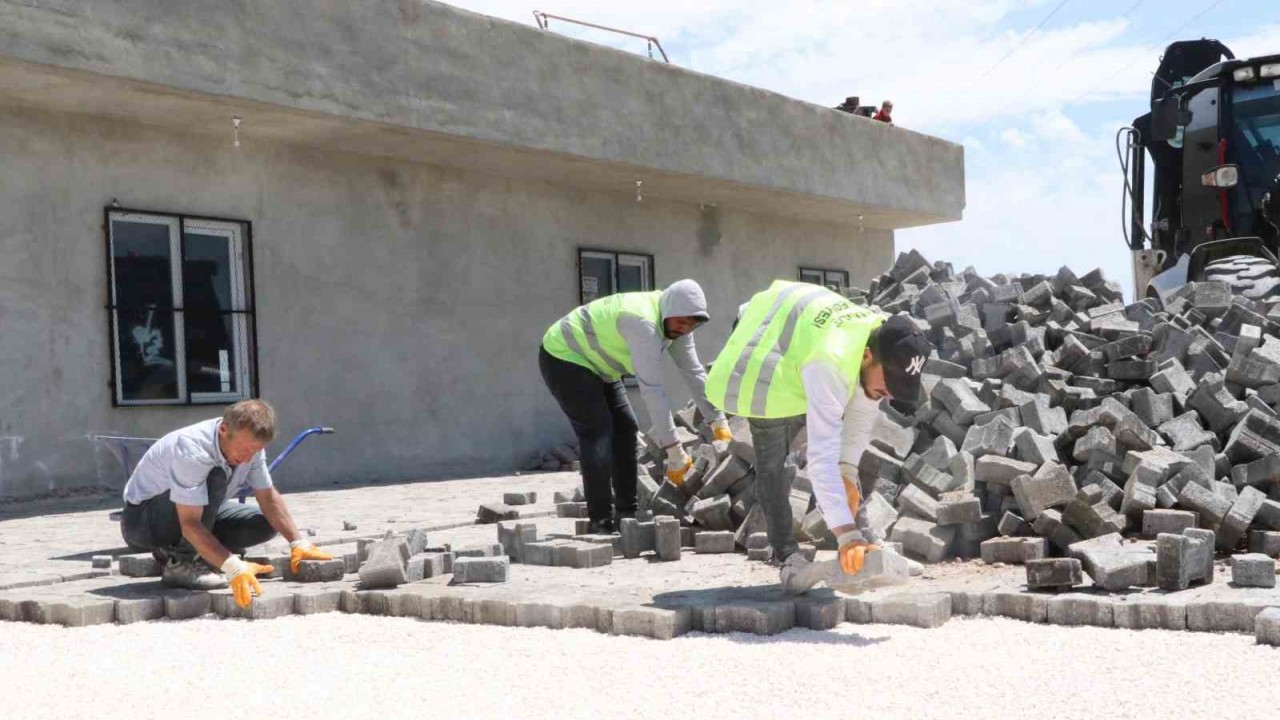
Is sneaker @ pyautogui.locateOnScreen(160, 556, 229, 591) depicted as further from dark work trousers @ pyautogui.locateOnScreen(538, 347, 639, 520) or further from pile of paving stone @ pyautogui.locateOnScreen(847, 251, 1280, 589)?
pile of paving stone @ pyautogui.locateOnScreen(847, 251, 1280, 589)

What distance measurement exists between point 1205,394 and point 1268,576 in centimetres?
223

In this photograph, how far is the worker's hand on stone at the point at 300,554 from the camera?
591 cm

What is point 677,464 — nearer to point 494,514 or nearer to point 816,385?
point 494,514

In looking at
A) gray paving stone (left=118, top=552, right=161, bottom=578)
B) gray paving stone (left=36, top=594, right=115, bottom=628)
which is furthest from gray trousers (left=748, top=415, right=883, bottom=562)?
gray paving stone (left=118, top=552, right=161, bottom=578)

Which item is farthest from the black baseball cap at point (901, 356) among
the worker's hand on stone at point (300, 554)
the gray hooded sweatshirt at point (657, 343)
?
the worker's hand on stone at point (300, 554)

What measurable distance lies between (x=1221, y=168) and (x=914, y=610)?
5.92 m

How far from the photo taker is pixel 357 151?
1170 cm

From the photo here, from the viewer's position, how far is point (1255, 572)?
16.3 feet

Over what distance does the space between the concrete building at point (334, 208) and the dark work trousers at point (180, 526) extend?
8.99ft

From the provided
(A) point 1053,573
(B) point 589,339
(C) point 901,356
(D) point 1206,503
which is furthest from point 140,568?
(D) point 1206,503

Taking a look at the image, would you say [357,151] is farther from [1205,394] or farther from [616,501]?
[1205,394]

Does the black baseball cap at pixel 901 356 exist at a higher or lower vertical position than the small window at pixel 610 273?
lower

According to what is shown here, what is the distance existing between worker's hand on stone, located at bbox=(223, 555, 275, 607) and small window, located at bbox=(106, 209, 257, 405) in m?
5.09

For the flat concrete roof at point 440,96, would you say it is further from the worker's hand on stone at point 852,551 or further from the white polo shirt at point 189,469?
the worker's hand on stone at point 852,551
